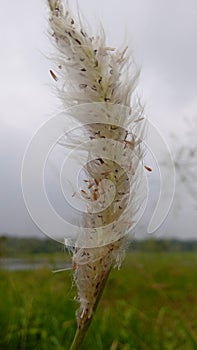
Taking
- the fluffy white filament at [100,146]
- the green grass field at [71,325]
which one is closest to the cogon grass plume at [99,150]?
the fluffy white filament at [100,146]

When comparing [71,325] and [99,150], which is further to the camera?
[71,325]

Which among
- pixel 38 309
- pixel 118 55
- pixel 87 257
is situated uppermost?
pixel 118 55

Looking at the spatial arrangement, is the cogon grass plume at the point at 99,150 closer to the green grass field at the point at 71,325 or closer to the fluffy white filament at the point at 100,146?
the fluffy white filament at the point at 100,146

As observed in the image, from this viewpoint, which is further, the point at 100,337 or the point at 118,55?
the point at 100,337

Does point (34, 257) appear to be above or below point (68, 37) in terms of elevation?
below

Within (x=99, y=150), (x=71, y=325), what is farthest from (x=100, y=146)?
(x=71, y=325)

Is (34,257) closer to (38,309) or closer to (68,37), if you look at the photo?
(38,309)

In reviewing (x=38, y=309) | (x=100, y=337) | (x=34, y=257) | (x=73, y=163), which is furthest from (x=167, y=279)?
(x=73, y=163)

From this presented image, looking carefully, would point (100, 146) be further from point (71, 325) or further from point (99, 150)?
point (71, 325)
